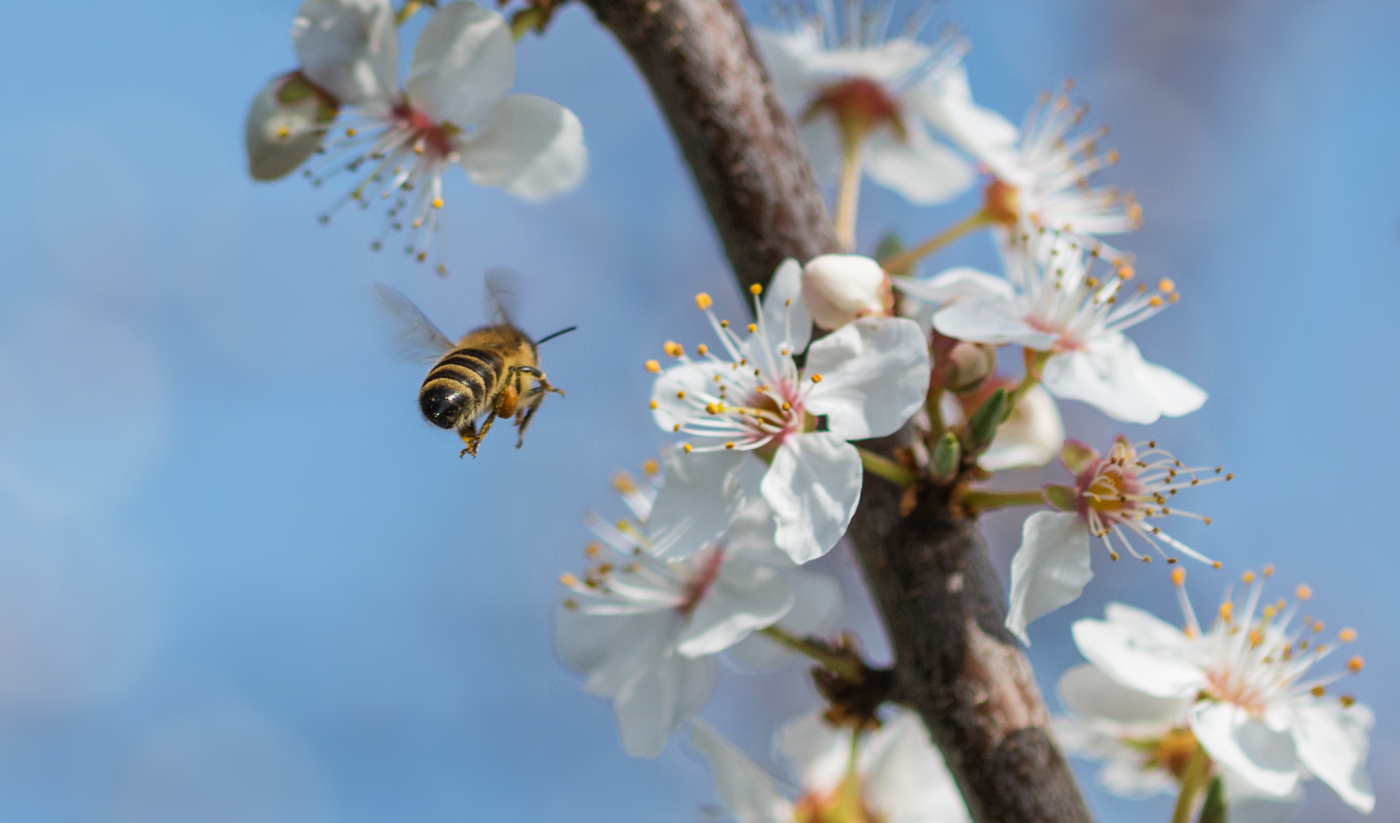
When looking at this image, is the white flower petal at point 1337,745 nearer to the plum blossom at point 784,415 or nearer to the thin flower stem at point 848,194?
the plum blossom at point 784,415

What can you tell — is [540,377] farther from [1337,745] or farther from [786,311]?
[1337,745]

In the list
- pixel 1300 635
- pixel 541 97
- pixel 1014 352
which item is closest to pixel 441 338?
pixel 541 97

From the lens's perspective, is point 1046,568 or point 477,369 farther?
point 477,369

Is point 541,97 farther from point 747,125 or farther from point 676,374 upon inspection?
point 676,374

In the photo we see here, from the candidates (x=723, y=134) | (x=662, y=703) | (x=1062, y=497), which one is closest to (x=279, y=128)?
(x=723, y=134)

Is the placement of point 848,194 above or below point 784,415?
above

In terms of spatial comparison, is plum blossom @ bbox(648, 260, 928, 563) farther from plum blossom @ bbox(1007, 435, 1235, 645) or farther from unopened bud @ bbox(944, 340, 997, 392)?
plum blossom @ bbox(1007, 435, 1235, 645)
